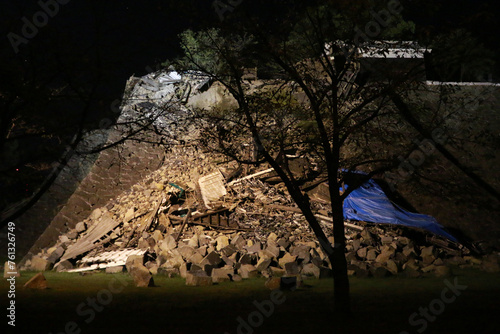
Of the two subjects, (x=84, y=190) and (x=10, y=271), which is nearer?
(x=10, y=271)

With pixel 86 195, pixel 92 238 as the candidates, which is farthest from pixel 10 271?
pixel 86 195

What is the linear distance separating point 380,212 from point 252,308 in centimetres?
978

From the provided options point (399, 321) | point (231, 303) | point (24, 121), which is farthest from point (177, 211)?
point (399, 321)

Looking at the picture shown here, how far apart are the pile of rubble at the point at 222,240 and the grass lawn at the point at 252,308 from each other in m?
1.10

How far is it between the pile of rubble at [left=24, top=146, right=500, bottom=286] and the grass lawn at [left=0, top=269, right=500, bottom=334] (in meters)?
1.10

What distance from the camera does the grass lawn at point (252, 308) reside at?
7.19m

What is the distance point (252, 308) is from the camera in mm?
8930

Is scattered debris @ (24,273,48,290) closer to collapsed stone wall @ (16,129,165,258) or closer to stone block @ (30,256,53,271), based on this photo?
stone block @ (30,256,53,271)

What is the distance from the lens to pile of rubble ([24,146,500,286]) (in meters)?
13.8

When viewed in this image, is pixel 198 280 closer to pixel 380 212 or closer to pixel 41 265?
pixel 41 265

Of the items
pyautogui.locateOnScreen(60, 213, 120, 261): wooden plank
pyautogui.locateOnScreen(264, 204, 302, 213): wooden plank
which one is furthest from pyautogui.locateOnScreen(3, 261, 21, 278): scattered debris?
pyautogui.locateOnScreen(264, 204, 302, 213): wooden plank

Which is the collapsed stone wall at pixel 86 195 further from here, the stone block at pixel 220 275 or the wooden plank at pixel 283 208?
the stone block at pixel 220 275

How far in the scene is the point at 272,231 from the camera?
54.3 ft

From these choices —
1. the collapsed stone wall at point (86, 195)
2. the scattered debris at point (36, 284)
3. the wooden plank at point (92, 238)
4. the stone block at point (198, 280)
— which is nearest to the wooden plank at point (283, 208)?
the stone block at point (198, 280)
